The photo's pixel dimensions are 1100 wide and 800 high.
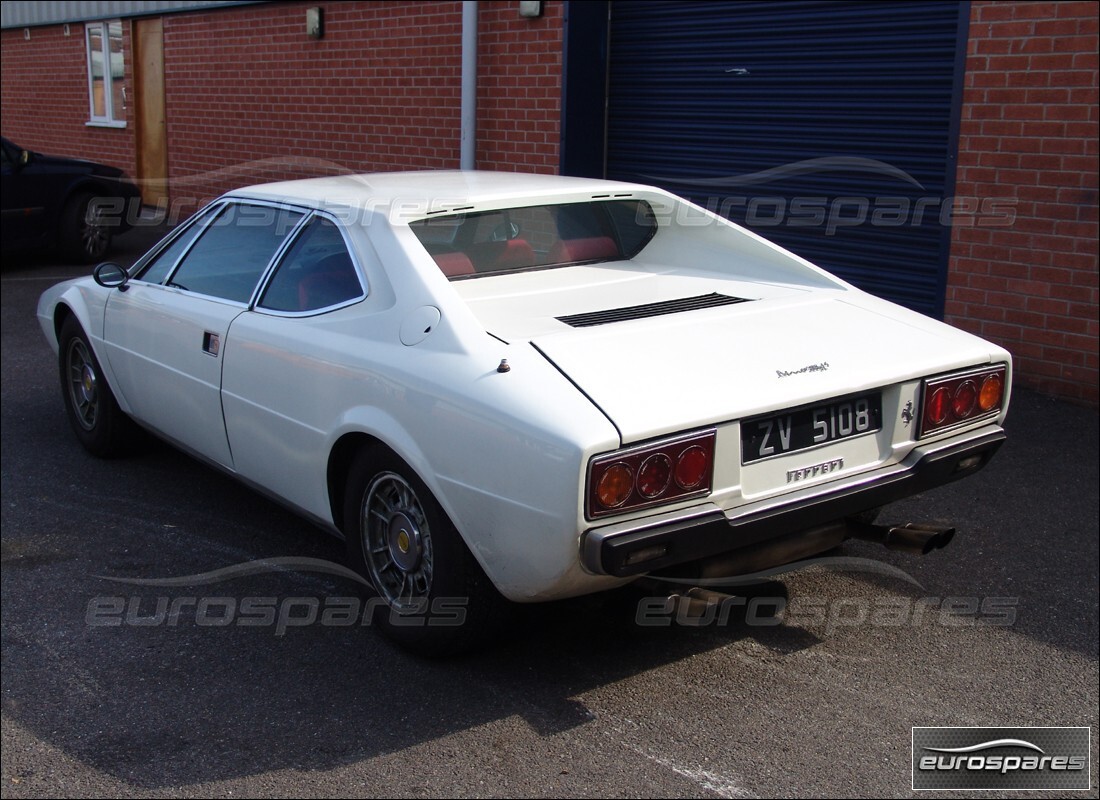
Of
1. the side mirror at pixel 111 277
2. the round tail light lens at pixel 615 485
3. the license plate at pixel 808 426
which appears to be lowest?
the round tail light lens at pixel 615 485

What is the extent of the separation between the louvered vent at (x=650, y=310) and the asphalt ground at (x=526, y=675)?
917mm

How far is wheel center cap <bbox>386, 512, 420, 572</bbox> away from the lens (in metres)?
3.72

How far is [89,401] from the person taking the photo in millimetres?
5957

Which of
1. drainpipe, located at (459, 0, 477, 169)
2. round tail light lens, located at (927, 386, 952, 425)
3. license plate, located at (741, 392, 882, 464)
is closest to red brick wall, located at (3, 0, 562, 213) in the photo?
drainpipe, located at (459, 0, 477, 169)

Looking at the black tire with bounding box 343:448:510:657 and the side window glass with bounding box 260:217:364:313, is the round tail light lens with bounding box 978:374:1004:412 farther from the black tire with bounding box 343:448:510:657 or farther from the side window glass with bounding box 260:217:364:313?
the side window glass with bounding box 260:217:364:313

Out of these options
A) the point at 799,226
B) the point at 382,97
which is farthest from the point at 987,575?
the point at 382,97

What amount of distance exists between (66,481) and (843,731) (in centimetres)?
396

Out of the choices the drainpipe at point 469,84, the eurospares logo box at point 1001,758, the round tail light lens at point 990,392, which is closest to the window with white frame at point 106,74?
the drainpipe at point 469,84

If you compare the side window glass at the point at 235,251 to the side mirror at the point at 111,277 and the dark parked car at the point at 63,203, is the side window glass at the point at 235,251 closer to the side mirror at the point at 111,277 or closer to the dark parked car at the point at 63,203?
the side mirror at the point at 111,277

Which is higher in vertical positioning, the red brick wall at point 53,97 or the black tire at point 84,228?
the red brick wall at point 53,97

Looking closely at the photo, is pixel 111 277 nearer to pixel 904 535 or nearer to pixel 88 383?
pixel 88 383

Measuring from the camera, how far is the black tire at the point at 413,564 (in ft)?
11.7

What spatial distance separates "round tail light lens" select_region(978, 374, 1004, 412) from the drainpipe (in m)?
7.79

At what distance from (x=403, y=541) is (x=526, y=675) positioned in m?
0.58
